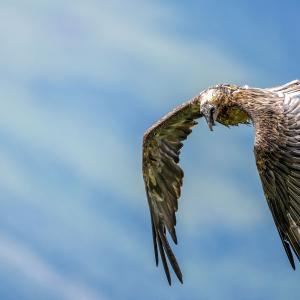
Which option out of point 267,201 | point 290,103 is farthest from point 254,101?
point 267,201

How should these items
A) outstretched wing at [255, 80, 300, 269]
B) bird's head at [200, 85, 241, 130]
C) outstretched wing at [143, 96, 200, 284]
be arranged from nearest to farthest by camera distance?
1. outstretched wing at [255, 80, 300, 269]
2. bird's head at [200, 85, 241, 130]
3. outstretched wing at [143, 96, 200, 284]

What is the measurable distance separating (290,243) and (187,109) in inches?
211

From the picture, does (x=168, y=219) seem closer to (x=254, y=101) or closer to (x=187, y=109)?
(x=187, y=109)

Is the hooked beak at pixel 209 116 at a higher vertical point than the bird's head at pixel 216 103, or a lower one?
lower

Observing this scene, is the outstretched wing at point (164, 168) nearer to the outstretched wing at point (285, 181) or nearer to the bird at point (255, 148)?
the bird at point (255, 148)

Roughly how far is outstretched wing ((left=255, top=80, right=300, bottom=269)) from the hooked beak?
9.21 ft

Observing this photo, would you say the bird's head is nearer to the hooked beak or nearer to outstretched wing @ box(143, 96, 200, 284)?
the hooked beak

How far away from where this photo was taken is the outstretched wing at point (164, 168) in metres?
26.1

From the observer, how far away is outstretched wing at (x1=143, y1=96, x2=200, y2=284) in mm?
26094

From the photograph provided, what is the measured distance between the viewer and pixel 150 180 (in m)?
26.6

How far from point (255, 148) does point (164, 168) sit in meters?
5.35

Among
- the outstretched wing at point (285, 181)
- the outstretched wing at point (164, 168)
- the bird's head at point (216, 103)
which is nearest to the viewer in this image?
the outstretched wing at point (285, 181)

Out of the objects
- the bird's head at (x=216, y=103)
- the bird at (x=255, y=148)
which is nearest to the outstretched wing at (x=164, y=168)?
the bird at (x=255, y=148)

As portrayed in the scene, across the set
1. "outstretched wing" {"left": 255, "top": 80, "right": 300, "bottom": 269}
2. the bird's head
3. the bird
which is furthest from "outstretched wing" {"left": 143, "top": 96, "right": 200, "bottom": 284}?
"outstretched wing" {"left": 255, "top": 80, "right": 300, "bottom": 269}
